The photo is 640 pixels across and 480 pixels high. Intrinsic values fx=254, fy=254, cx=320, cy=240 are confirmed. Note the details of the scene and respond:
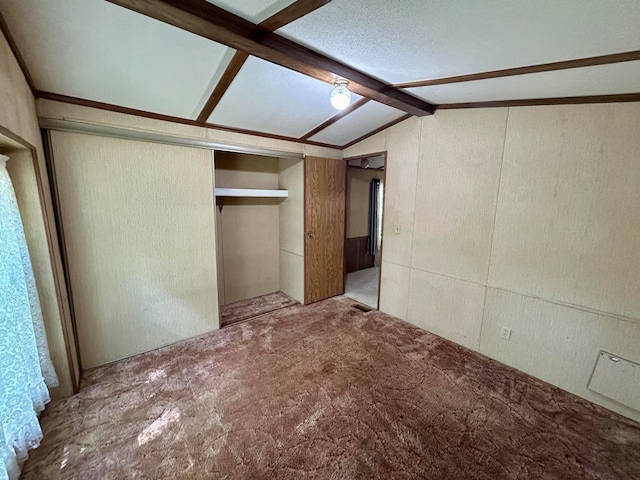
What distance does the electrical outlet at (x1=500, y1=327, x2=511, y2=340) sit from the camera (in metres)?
2.43

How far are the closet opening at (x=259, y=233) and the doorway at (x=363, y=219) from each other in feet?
4.73

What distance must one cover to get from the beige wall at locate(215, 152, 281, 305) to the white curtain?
202cm

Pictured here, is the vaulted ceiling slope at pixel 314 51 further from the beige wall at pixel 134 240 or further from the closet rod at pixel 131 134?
the beige wall at pixel 134 240

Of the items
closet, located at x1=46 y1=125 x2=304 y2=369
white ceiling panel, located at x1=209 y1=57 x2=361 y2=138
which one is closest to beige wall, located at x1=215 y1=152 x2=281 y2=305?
closet, located at x1=46 y1=125 x2=304 y2=369

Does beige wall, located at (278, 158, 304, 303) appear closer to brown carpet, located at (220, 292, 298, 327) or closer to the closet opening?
the closet opening

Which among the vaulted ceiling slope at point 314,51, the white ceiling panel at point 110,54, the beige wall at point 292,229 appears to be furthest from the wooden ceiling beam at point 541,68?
the beige wall at point 292,229

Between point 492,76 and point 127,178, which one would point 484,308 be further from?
point 127,178

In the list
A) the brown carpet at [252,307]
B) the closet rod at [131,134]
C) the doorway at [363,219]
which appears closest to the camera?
the closet rod at [131,134]

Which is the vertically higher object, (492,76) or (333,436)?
(492,76)

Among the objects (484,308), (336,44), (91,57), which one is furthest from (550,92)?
(91,57)

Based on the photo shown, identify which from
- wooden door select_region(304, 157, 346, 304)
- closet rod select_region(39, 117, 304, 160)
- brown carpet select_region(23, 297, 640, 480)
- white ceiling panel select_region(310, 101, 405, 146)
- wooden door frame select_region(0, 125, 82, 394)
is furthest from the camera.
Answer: wooden door select_region(304, 157, 346, 304)

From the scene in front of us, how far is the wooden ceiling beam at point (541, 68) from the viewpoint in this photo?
1.36 meters

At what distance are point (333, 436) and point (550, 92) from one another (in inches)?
117

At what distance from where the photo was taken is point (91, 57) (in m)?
1.61
